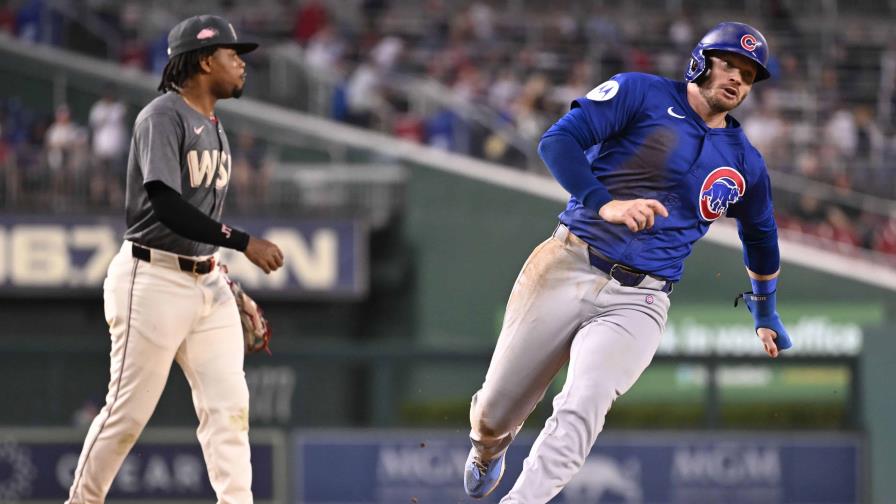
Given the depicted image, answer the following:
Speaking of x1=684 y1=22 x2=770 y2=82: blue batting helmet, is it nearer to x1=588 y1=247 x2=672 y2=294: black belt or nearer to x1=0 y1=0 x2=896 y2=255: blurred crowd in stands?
x1=588 y1=247 x2=672 y2=294: black belt

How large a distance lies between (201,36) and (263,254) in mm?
877

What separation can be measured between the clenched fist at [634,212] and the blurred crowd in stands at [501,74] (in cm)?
1207

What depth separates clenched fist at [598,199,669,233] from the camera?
16.7 ft

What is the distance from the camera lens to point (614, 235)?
18.4ft

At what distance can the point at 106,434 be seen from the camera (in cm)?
575

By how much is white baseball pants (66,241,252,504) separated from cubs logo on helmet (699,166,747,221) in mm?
1852

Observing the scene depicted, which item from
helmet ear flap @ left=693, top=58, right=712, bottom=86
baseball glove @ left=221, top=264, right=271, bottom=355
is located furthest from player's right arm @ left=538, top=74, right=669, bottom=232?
baseball glove @ left=221, top=264, right=271, bottom=355

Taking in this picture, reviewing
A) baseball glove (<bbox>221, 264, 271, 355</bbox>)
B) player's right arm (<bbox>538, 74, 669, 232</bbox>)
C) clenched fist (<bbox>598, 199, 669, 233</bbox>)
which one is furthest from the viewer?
baseball glove (<bbox>221, 264, 271, 355</bbox>)

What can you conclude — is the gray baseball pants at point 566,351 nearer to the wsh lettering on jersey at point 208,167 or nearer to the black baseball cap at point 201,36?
the wsh lettering on jersey at point 208,167

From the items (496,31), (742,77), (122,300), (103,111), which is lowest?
(122,300)

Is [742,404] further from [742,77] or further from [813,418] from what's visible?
[742,77]

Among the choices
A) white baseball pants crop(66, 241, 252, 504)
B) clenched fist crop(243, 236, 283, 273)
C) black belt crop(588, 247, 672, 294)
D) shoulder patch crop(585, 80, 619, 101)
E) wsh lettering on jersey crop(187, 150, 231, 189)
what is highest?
shoulder patch crop(585, 80, 619, 101)

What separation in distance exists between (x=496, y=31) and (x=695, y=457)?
12.4 metres

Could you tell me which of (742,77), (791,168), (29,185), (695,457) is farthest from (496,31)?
(742,77)
